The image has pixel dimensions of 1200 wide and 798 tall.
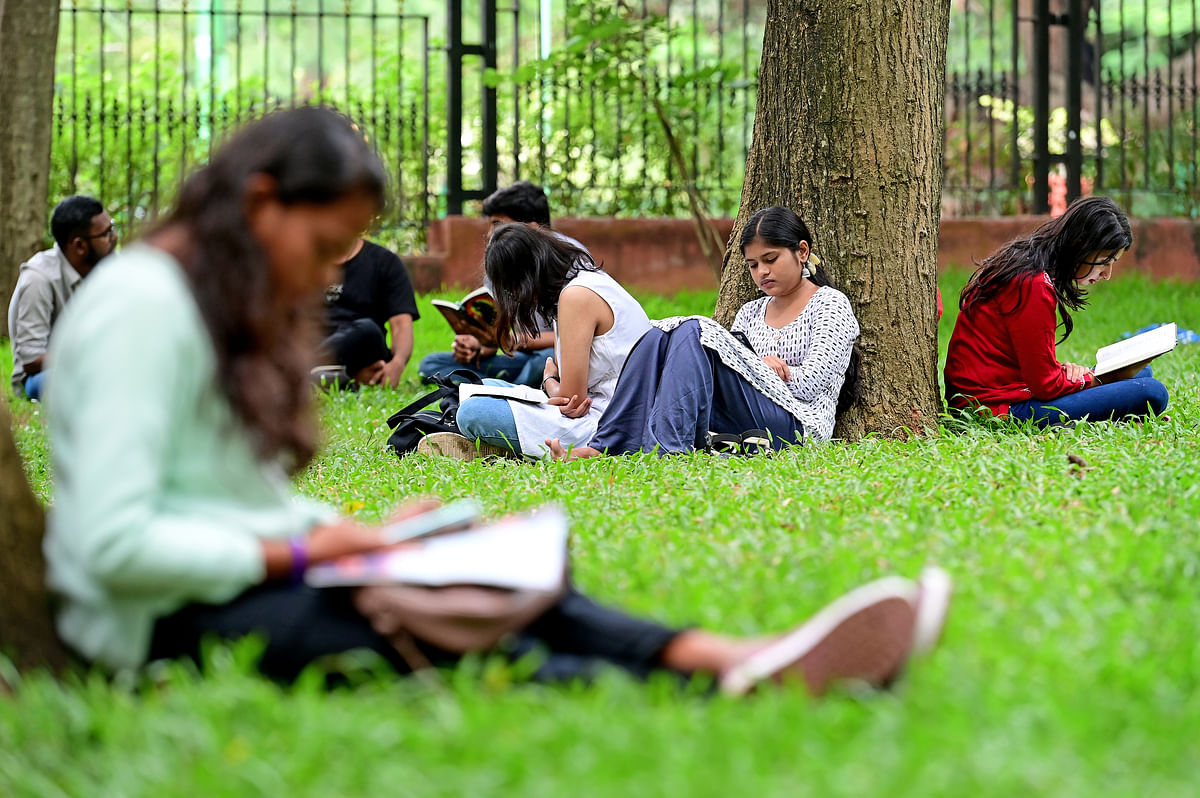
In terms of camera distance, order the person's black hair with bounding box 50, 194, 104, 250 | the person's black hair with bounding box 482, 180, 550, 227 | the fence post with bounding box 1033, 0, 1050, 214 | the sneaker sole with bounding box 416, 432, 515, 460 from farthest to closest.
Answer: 1. the fence post with bounding box 1033, 0, 1050, 214
2. the person's black hair with bounding box 50, 194, 104, 250
3. the person's black hair with bounding box 482, 180, 550, 227
4. the sneaker sole with bounding box 416, 432, 515, 460

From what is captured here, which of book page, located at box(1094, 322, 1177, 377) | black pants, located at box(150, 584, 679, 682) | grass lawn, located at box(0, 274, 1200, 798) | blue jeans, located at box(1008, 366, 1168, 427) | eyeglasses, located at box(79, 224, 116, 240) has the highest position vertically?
eyeglasses, located at box(79, 224, 116, 240)

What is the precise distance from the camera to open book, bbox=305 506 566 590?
2488mm

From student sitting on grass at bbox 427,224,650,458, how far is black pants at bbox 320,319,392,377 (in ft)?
8.02

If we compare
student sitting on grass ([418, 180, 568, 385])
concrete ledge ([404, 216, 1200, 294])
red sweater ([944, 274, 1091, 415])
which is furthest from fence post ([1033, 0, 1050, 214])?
red sweater ([944, 274, 1091, 415])

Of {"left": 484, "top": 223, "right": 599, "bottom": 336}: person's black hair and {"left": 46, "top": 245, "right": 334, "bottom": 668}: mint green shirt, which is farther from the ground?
{"left": 484, "top": 223, "right": 599, "bottom": 336}: person's black hair

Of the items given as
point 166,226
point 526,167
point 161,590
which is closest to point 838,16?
point 166,226

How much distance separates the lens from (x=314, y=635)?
253 cm

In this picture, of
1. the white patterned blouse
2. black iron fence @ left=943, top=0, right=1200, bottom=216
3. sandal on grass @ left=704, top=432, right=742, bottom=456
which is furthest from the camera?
black iron fence @ left=943, top=0, right=1200, bottom=216

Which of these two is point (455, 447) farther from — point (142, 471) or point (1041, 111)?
point (1041, 111)

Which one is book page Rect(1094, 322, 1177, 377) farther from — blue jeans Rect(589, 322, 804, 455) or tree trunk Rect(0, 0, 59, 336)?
tree trunk Rect(0, 0, 59, 336)

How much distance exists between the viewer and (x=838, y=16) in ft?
20.0

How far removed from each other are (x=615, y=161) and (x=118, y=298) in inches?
438

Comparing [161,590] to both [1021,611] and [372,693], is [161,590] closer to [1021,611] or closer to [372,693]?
[372,693]

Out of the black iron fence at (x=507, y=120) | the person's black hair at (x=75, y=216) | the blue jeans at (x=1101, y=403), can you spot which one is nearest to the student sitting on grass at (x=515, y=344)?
the person's black hair at (x=75, y=216)
